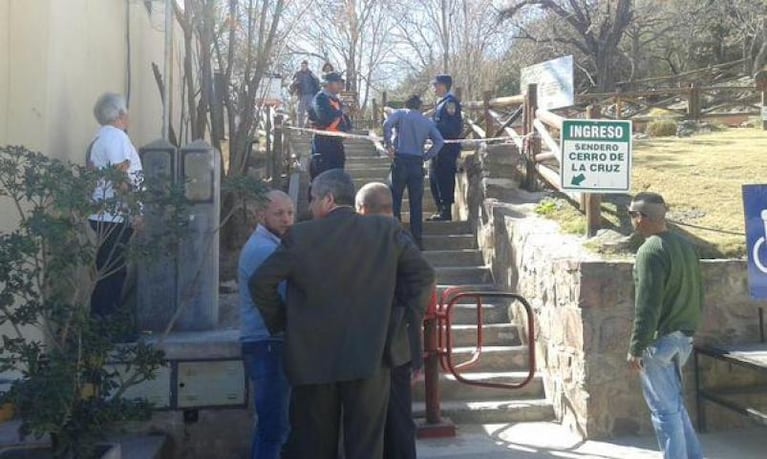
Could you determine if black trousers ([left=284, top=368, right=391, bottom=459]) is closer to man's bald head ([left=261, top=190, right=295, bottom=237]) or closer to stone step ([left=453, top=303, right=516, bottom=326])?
man's bald head ([left=261, top=190, right=295, bottom=237])

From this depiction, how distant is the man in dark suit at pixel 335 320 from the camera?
3.96m

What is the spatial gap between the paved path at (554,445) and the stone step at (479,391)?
1.34 feet

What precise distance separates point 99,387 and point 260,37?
18.4 ft

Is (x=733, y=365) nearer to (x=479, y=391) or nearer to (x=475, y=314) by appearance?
(x=479, y=391)

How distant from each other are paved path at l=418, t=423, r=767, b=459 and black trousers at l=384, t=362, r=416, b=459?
1172 millimetres

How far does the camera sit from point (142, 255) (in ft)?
14.0

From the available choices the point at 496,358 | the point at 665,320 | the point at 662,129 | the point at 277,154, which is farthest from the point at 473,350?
the point at 662,129

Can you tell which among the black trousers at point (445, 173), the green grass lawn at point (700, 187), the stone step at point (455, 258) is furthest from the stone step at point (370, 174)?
the green grass lawn at point (700, 187)

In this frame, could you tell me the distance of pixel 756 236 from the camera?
6246mm

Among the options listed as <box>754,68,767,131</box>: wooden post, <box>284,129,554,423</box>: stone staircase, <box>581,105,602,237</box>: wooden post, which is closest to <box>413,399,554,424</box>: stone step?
<box>284,129,554,423</box>: stone staircase

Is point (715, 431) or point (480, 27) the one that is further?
point (480, 27)

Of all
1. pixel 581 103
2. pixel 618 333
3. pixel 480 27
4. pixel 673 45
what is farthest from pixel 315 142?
pixel 673 45

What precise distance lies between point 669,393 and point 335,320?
2214mm

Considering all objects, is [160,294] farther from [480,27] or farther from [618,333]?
[480,27]
